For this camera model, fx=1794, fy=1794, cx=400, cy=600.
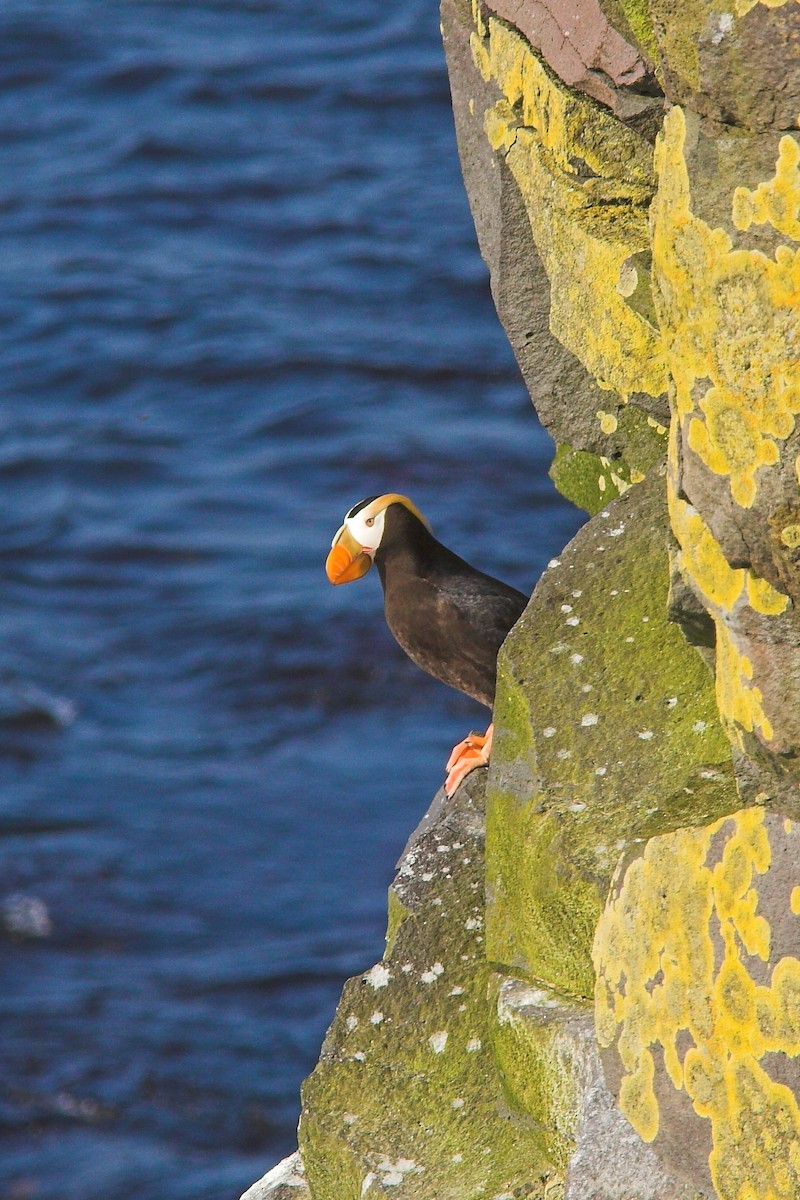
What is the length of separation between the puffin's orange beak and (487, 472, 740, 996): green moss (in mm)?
1857

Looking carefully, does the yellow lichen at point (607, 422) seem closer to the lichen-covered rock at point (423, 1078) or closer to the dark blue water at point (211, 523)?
the lichen-covered rock at point (423, 1078)

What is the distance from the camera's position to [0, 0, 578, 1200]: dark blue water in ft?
44.4

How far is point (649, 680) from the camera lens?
4.10 meters

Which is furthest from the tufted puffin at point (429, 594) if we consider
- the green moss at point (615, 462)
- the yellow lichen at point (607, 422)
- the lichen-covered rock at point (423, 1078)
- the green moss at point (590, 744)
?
the green moss at point (590, 744)

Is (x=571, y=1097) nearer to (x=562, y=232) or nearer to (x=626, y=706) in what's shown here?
(x=626, y=706)

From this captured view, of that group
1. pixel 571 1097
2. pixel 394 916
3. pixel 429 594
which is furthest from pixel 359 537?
pixel 571 1097

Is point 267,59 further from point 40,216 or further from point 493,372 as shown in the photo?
point 493,372

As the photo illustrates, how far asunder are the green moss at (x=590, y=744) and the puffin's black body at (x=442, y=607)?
159cm

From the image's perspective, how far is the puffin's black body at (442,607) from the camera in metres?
6.04

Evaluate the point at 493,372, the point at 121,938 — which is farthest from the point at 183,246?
the point at 121,938

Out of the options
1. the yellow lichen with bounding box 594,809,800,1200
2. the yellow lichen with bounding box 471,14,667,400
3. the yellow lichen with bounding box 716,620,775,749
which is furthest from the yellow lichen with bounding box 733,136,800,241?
the yellow lichen with bounding box 471,14,667,400

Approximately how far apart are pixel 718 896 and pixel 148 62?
23.3 metres

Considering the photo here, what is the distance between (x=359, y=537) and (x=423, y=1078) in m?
2.39

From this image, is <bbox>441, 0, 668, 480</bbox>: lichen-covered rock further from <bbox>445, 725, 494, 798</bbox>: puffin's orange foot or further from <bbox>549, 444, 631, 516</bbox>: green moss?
<bbox>445, 725, 494, 798</bbox>: puffin's orange foot
